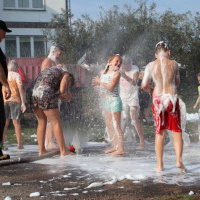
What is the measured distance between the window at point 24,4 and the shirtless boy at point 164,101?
71.5 feet

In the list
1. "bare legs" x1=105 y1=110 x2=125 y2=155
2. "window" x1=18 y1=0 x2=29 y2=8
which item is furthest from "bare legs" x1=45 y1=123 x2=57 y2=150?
A: "window" x1=18 y1=0 x2=29 y2=8

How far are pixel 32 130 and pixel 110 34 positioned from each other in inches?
452

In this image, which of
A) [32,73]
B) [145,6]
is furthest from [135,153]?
[145,6]

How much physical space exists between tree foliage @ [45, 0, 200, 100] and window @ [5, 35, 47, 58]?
109 centimetres

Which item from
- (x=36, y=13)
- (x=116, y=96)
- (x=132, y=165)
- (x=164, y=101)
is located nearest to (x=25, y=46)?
(x=36, y=13)

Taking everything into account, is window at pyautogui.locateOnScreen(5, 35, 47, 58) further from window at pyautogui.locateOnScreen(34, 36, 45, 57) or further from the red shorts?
the red shorts

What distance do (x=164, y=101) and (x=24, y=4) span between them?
22.5 meters

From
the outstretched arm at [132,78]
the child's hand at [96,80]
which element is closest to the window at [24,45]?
the outstretched arm at [132,78]

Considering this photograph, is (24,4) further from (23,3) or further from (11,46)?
(11,46)

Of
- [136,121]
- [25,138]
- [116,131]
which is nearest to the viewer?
[116,131]

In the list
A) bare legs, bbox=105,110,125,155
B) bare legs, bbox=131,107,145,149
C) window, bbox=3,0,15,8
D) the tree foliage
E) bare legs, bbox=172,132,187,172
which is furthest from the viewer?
window, bbox=3,0,15,8

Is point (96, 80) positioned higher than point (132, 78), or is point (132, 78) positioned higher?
point (132, 78)

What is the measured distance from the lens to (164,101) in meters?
5.64

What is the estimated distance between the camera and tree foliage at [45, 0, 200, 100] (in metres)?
22.4
